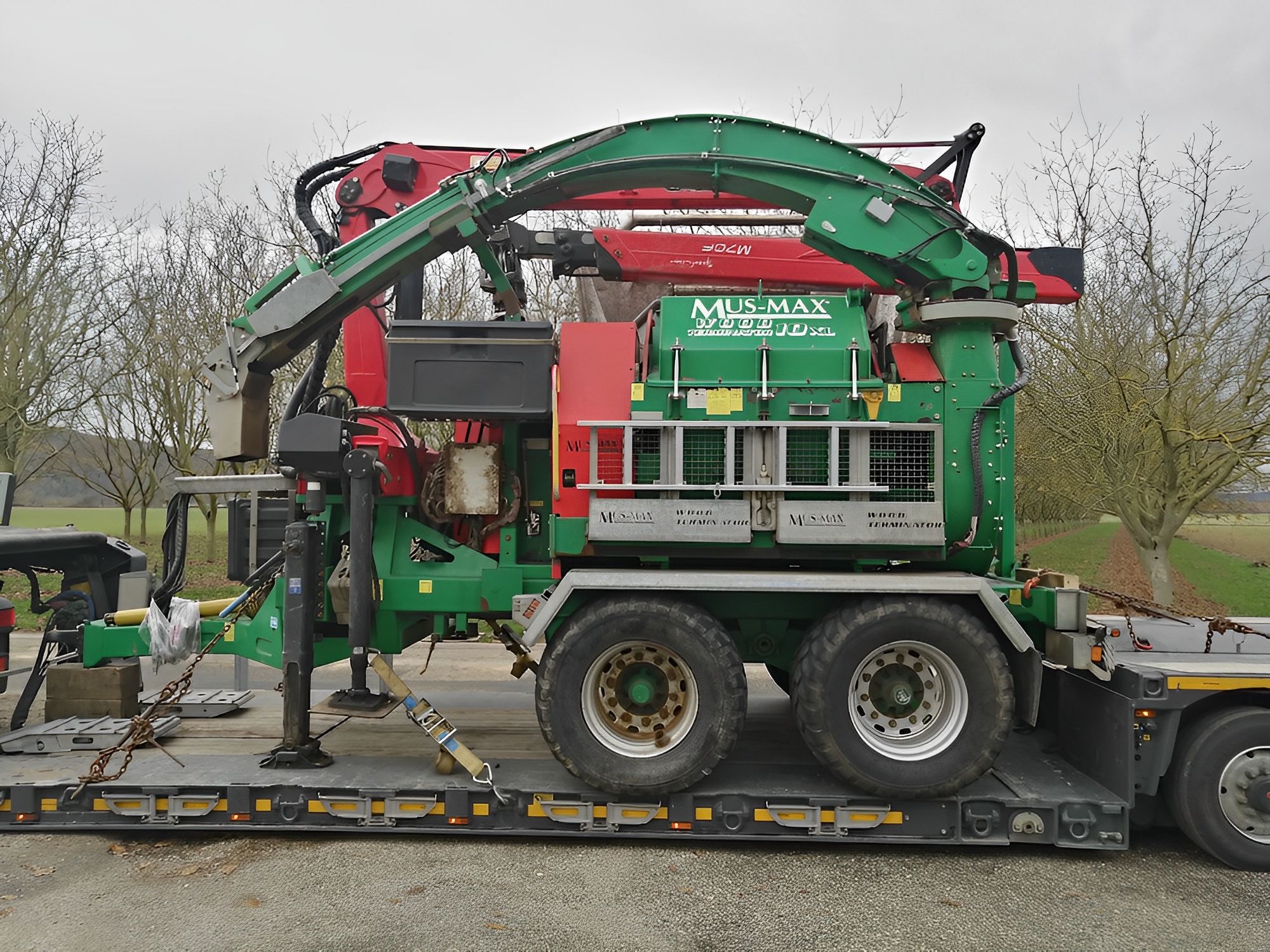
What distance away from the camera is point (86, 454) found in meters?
23.0

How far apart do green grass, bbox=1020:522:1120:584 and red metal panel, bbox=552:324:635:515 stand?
1287cm

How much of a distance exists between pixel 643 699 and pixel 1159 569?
441 inches

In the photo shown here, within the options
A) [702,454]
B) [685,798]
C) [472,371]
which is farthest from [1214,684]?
[472,371]

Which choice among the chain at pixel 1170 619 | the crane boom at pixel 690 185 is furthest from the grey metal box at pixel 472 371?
the chain at pixel 1170 619

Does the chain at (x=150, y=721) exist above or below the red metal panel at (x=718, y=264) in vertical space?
below

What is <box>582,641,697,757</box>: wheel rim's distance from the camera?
482 centimetres

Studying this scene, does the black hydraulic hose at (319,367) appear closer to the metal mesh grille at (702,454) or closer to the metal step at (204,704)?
the metal step at (204,704)

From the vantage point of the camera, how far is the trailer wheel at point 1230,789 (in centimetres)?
452

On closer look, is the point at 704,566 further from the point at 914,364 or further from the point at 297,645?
the point at 297,645

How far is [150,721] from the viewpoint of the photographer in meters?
5.15

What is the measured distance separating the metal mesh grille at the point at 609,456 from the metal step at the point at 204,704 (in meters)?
3.57

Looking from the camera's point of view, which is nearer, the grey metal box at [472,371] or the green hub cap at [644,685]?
the green hub cap at [644,685]

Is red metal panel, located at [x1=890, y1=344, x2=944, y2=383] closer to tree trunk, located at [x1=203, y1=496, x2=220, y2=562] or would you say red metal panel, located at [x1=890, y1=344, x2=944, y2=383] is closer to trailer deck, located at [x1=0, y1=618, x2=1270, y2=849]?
trailer deck, located at [x1=0, y1=618, x2=1270, y2=849]

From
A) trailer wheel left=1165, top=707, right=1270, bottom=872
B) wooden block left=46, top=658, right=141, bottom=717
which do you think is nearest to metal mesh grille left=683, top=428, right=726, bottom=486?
trailer wheel left=1165, top=707, right=1270, bottom=872
